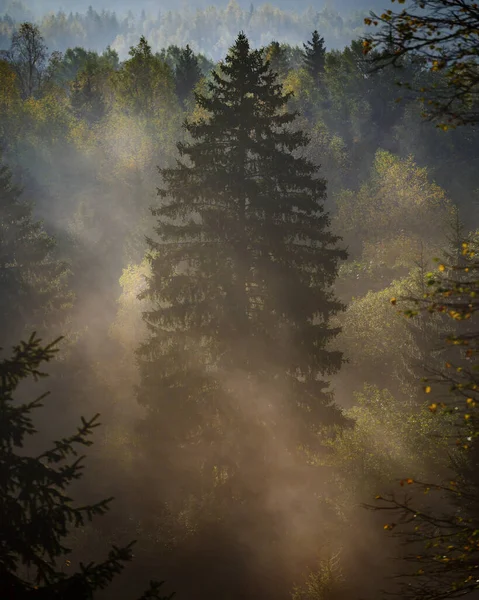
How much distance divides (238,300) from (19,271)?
2074 cm

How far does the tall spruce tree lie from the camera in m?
17.5

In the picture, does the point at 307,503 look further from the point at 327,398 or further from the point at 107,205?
the point at 107,205

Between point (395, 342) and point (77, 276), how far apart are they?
3288 centimetres

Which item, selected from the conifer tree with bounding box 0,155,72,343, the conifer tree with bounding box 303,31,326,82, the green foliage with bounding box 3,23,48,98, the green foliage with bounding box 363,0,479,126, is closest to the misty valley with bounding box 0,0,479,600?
the green foliage with bounding box 363,0,479,126

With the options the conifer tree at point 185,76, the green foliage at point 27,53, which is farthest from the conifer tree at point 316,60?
the green foliage at point 27,53

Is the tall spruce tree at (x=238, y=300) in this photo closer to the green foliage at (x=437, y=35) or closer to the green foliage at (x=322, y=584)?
the green foliage at (x=322, y=584)

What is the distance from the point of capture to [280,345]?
1755cm

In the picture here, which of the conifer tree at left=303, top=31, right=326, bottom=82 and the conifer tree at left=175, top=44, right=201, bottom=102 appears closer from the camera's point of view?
the conifer tree at left=303, top=31, right=326, bottom=82

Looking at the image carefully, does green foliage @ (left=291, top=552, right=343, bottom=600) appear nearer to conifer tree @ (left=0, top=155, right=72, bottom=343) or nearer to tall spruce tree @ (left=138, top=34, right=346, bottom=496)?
tall spruce tree @ (left=138, top=34, right=346, bottom=496)

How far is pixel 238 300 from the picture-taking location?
694 inches

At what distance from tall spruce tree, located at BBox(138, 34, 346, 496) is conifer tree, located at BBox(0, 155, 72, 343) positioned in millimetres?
18181

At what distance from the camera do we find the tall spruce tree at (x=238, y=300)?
17.5m

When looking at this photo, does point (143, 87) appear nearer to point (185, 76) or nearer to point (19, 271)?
point (185, 76)

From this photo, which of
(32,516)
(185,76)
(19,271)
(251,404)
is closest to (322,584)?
(251,404)
